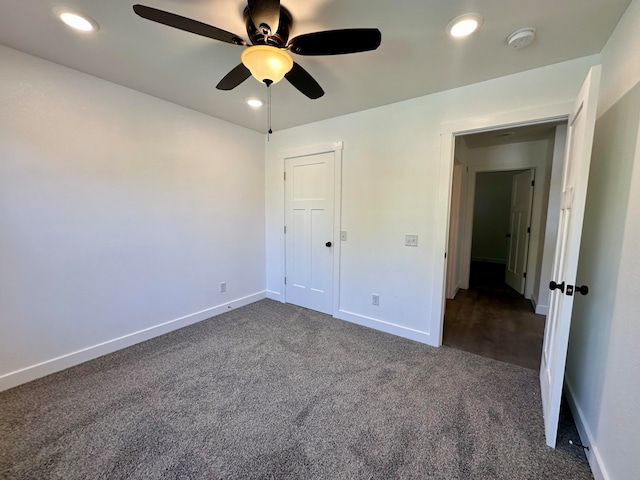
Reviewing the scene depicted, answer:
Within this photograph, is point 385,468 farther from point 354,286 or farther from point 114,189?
point 114,189

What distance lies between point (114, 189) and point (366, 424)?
2809mm

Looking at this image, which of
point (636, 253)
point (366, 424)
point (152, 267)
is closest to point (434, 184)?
point (636, 253)

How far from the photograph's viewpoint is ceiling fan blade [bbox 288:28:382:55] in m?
1.23

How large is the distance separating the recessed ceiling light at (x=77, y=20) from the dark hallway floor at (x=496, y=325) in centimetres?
373

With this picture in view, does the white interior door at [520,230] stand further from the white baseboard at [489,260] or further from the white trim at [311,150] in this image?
the white trim at [311,150]

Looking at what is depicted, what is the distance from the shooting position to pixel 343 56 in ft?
6.12

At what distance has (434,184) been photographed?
2.51 metres

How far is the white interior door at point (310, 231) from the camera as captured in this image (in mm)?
3277

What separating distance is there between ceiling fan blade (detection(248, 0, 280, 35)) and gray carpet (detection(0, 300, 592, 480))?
2209 millimetres

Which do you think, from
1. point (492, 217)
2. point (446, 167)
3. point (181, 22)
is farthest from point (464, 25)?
point (492, 217)

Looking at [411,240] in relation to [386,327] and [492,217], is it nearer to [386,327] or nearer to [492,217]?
[386,327]

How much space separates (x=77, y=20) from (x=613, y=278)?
→ 3.35 metres

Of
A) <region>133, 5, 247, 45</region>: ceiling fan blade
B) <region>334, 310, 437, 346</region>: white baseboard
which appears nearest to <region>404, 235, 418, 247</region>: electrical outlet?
<region>334, 310, 437, 346</region>: white baseboard

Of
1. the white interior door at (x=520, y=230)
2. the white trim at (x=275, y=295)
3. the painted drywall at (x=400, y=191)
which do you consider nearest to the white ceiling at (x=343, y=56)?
the painted drywall at (x=400, y=191)
